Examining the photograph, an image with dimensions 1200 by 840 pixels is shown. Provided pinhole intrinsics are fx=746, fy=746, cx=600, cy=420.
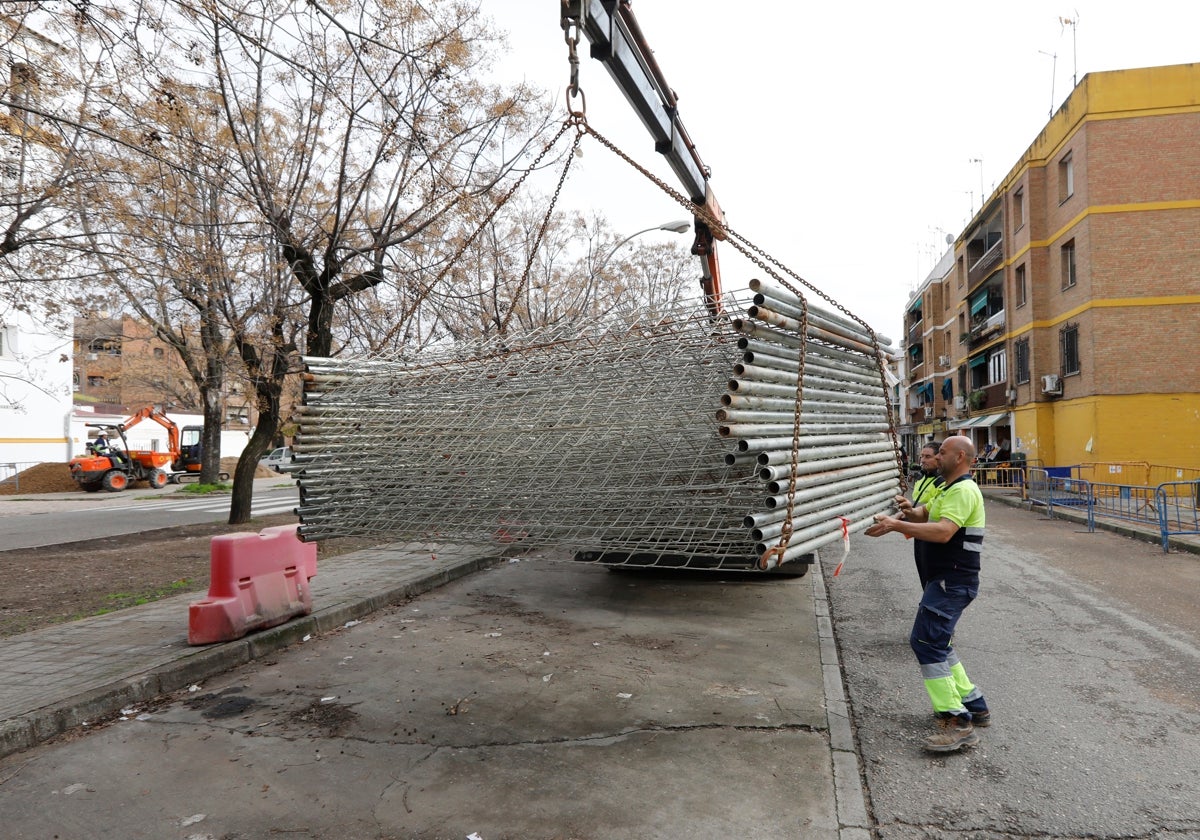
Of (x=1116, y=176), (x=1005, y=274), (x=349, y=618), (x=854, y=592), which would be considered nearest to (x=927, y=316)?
(x=1005, y=274)

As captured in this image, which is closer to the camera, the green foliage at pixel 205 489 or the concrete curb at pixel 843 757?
the concrete curb at pixel 843 757

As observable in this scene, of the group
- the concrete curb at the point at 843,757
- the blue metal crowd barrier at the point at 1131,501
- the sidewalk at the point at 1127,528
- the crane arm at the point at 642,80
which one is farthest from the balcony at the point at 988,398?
the concrete curb at the point at 843,757

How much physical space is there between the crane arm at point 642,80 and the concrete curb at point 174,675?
4.54m

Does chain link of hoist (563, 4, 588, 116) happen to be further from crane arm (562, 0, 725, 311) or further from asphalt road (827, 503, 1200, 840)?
asphalt road (827, 503, 1200, 840)

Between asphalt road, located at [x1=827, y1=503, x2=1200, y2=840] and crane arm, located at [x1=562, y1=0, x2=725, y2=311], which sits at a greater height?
crane arm, located at [x1=562, y1=0, x2=725, y2=311]

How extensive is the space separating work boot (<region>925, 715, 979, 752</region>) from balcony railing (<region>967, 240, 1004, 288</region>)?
34.9 meters

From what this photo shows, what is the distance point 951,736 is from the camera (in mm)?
4102

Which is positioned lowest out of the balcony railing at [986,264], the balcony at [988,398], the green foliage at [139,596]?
the green foliage at [139,596]

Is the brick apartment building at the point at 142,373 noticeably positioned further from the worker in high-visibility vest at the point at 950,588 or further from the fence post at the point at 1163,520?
the fence post at the point at 1163,520

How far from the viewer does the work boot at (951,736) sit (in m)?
4.06

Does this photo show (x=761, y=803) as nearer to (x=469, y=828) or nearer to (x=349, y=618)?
(x=469, y=828)

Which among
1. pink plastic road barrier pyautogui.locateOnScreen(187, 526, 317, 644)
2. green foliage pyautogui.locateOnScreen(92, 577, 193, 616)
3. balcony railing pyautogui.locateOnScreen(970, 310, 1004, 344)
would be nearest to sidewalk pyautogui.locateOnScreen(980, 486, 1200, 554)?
pink plastic road barrier pyautogui.locateOnScreen(187, 526, 317, 644)

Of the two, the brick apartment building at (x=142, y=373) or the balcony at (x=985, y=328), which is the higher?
the balcony at (x=985, y=328)

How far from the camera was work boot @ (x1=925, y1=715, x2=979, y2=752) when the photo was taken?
4059 mm
